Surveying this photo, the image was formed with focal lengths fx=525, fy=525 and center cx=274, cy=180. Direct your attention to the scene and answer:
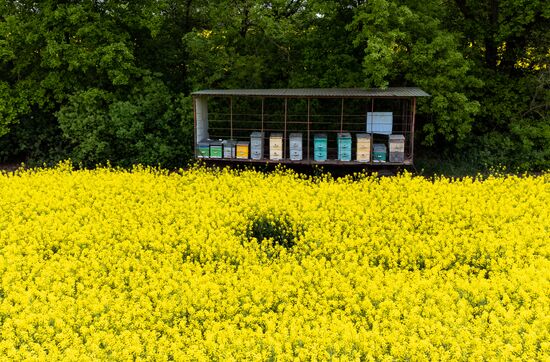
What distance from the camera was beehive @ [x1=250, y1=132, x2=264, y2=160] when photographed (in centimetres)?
1393

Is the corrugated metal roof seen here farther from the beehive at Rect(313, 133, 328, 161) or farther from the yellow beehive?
the yellow beehive

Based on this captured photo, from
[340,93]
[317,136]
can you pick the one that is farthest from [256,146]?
[340,93]

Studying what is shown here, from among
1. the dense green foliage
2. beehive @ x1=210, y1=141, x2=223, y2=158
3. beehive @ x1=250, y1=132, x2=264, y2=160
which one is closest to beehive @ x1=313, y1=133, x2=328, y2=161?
beehive @ x1=250, y1=132, x2=264, y2=160

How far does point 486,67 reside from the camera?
17.5 m

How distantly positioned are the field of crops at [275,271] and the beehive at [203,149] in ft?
6.19

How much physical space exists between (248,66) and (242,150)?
→ 3.95 metres

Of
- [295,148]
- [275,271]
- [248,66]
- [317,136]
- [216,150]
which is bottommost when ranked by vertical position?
[275,271]

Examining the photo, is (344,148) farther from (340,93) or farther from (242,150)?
(242,150)

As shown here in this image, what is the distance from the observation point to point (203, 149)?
46.6 feet

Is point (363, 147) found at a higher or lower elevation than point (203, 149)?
higher

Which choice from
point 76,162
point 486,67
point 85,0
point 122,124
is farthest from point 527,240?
point 85,0

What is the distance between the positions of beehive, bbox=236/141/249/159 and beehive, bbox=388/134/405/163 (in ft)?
12.3

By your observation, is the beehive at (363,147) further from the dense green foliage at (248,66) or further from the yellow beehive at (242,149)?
the yellow beehive at (242,149)

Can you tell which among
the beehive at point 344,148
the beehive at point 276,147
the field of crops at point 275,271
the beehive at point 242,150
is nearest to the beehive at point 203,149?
the beehive at point 242,150
